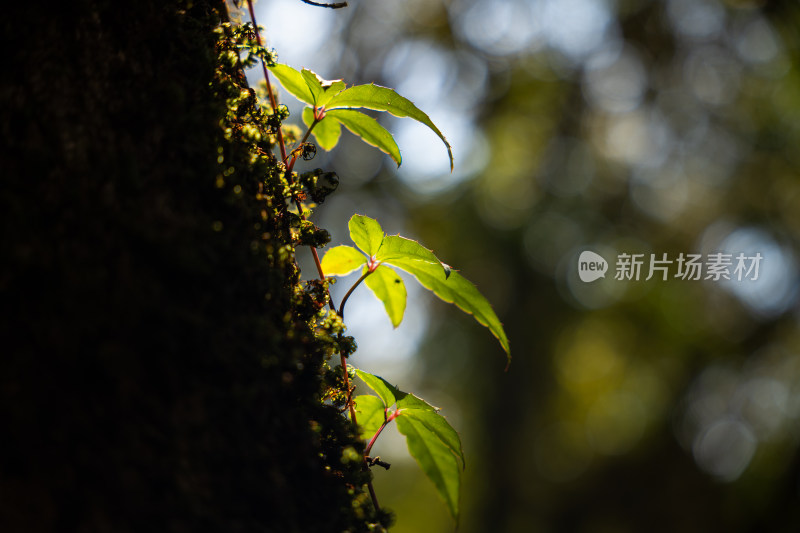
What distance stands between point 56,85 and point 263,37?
44 cm

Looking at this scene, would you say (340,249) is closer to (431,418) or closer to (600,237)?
(431,418)

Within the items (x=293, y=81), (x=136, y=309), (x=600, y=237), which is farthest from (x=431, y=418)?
(x=600, y=237)

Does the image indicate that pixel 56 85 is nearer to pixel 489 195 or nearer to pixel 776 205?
pixel 776 205

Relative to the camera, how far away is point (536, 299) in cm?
1288

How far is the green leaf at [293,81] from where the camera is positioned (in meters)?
0.86

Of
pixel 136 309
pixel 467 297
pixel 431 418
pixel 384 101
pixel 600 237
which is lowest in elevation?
pixel 136 309

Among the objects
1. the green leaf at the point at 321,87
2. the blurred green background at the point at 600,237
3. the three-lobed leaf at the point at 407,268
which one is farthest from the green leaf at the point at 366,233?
the blurred green background at the point at 600,237

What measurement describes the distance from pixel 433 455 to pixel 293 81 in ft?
2.38

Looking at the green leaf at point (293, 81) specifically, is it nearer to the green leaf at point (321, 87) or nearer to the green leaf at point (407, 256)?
the green leaf at point (321, 87)

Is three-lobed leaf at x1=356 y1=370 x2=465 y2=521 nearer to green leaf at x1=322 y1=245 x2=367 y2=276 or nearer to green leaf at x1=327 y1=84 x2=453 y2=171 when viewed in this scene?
green leaf at x1=322 y1=245 x2=367 y2=276

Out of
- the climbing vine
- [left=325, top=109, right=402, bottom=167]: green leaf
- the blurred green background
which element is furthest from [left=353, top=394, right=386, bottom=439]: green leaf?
the blurred green background

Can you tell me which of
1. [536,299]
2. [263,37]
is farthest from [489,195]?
[263,37]

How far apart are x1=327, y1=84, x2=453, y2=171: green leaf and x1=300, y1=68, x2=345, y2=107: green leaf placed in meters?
0.02

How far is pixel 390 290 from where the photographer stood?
3.22ft
